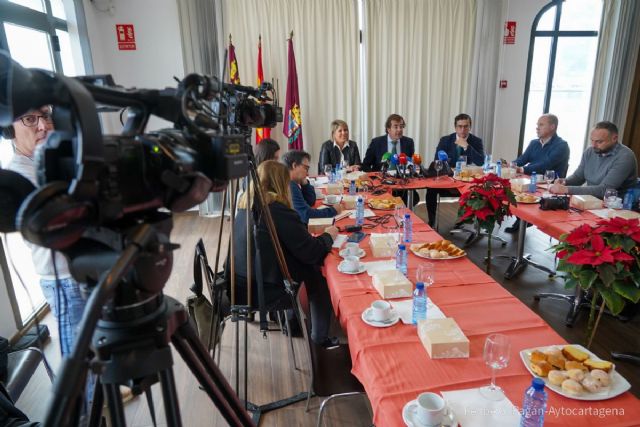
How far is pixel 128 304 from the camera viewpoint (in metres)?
0.64

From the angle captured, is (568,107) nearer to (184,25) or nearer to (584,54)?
(584,54)

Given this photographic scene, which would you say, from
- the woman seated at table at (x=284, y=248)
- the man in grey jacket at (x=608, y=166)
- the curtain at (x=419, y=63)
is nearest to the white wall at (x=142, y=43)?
the curtain at (x=419, y=63)

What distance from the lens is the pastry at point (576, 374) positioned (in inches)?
45.7

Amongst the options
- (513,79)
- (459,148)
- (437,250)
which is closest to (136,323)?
(437,250)

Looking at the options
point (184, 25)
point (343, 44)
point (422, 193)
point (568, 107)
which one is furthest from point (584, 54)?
point (184, 25)

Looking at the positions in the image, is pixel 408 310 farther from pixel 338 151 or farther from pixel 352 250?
pixel 338 151

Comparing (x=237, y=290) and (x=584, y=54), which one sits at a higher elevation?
(x=584, y=54)

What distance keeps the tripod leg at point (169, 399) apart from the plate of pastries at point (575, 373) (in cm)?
108

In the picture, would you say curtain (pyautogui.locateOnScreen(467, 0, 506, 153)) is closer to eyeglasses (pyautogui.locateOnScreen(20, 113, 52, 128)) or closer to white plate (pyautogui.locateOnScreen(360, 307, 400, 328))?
white plate (pyautogui.locateOnScreen(360, 307, 400, 328))

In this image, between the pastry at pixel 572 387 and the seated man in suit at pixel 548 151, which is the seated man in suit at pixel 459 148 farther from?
the pastry at pixel 572 387

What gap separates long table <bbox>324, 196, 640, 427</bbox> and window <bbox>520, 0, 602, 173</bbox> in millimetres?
5207

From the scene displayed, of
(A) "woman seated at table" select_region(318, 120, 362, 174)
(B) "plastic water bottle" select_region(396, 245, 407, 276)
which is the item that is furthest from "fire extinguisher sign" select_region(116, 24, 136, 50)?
(B) "plastic water bottle" select_region(396, 245, 407, 276)

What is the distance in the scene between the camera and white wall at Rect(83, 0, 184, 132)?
16.1 ft

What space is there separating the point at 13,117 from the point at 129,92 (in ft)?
0.56
